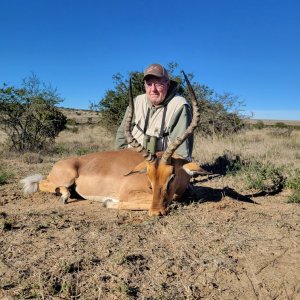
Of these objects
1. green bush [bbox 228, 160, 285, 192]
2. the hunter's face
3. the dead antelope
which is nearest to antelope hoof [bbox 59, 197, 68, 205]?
the dead antelope

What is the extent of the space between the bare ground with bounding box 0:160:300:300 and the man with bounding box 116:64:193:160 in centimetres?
201

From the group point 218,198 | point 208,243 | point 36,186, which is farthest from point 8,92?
point 208,243

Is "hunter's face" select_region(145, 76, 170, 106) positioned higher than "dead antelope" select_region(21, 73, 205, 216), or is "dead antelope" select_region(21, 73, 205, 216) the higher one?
"hunter's face" select_region(145, 76, 170, 106)

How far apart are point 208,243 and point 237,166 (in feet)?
16.8

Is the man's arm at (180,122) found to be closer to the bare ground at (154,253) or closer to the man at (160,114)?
the man at (160,114)

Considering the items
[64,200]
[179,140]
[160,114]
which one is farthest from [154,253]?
[160,114]

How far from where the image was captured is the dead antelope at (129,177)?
16.4 feet

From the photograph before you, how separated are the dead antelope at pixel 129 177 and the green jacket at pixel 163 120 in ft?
2.99

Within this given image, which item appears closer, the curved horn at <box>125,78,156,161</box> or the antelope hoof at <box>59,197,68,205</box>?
the curved horn at <box>125,78,156,161</box>

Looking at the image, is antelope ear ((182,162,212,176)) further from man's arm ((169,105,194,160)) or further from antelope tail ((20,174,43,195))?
antelope tail ((20,174,43,195))

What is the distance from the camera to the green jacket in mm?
7077

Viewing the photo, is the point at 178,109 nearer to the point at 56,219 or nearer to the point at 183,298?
the point at 56,219

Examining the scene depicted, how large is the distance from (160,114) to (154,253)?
4.08 meters

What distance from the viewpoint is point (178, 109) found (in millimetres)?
7105
